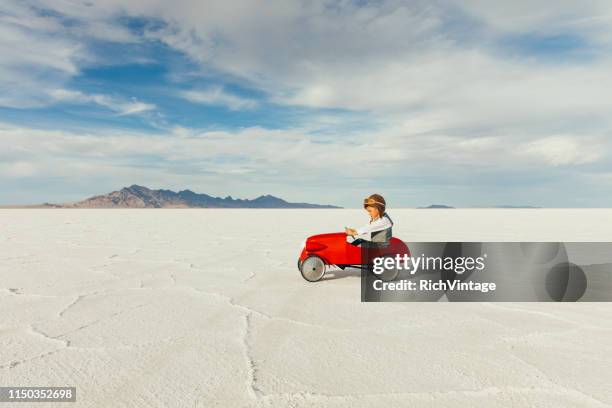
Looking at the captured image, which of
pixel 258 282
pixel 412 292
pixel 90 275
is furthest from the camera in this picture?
pixel 90 275

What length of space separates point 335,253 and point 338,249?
0.21ft

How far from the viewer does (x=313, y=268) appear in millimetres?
5051

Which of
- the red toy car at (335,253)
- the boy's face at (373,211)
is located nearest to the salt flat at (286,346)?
the red toy car at (335,253)

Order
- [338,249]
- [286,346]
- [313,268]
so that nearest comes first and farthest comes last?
[286,346], [338,249], [313,268]

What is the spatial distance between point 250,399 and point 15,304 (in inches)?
128

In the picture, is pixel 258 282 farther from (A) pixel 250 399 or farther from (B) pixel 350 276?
(A) pixel 250 399

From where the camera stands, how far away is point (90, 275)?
5.51 metres

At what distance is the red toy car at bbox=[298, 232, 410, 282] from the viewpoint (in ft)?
15.8

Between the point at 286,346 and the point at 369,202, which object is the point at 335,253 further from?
the point at 286,346

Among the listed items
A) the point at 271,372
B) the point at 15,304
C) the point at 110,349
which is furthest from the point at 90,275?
the point at 271,372

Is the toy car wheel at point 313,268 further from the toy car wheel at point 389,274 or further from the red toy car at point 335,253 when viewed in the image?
the toy car wheel at point 389,274

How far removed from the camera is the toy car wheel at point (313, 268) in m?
5.02

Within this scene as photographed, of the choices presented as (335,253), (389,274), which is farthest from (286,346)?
(389,274)

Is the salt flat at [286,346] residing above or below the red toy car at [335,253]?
below
